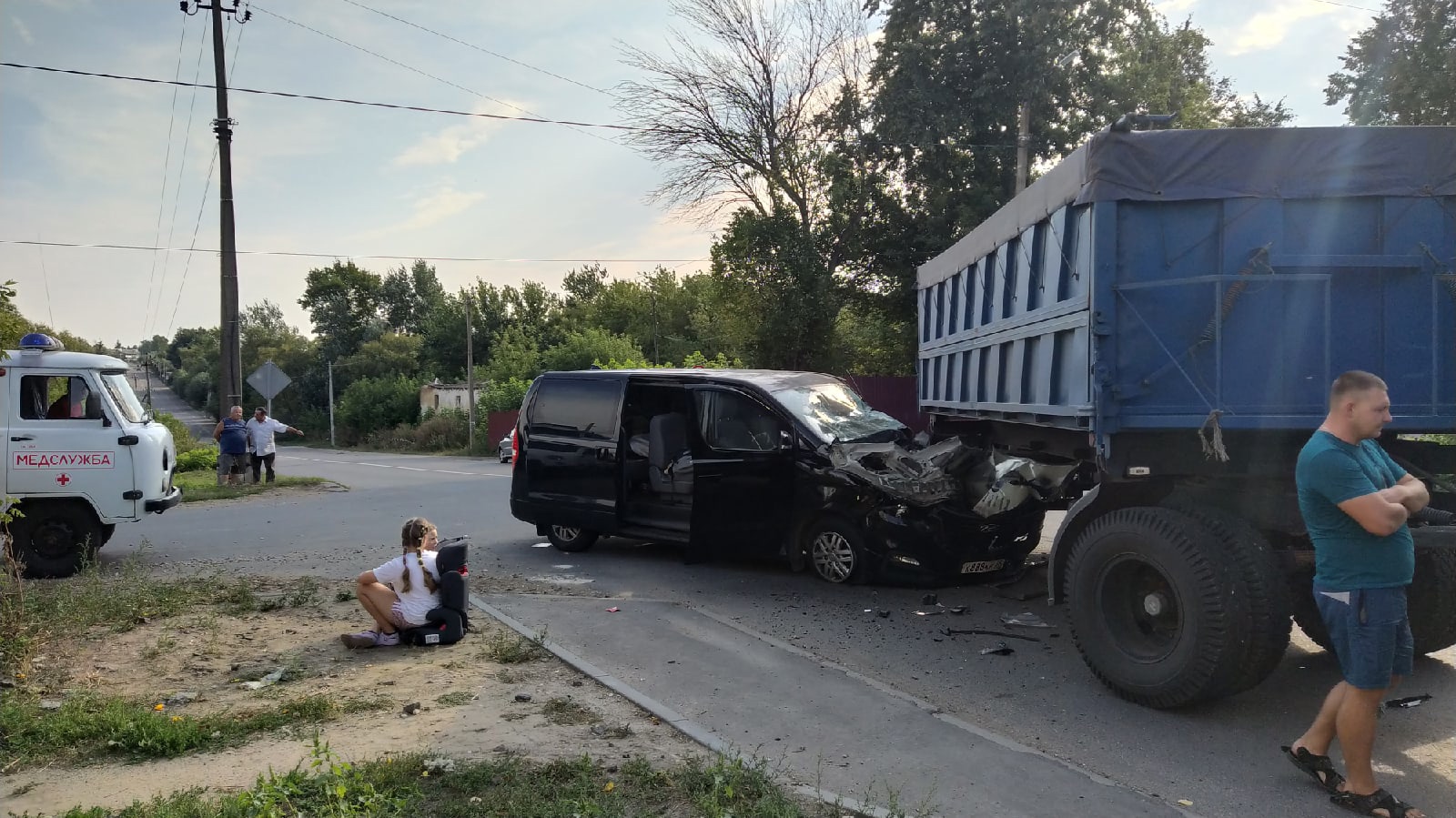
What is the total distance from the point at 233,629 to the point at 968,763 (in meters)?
5.32

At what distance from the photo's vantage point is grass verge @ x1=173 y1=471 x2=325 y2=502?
16734mm

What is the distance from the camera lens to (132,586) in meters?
8.13

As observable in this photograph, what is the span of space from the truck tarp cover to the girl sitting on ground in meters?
4.82

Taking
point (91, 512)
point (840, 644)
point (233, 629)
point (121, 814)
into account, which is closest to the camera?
point (121, 814)

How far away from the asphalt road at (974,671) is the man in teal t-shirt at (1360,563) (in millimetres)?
310

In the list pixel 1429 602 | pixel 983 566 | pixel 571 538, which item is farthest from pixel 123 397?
pixel 1429 602

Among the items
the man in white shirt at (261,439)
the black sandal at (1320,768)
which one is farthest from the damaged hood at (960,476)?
the man in white shirt at (261,439)

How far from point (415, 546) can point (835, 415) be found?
155 inches

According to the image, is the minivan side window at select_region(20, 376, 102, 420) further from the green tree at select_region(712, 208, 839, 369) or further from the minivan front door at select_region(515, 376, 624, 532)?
the green tree at select_region(712, 208, 839, 369)

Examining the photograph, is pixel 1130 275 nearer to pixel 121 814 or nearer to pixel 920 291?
pixel 121 814

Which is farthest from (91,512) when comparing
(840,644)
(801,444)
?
(840,644)

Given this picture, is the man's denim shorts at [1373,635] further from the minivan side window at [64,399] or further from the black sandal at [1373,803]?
the minivan side window at [64,399]

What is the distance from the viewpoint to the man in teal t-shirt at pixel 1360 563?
152 inches

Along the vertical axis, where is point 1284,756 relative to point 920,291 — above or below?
below
